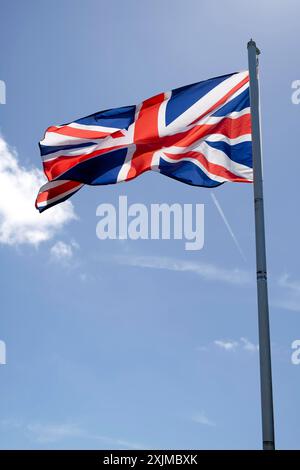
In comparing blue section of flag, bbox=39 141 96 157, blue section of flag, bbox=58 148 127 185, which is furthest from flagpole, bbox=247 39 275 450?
blue section of flag, bbox=39 141 96 157

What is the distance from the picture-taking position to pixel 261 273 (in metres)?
16.5

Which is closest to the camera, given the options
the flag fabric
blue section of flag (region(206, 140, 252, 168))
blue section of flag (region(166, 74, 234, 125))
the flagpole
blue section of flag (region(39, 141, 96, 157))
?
the flagpole

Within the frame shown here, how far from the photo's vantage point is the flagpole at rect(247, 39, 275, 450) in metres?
15.3

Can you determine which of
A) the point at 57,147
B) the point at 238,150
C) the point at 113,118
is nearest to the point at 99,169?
the point at 57,147

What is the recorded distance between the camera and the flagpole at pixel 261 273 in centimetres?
1530

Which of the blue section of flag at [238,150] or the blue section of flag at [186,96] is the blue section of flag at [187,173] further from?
the blue section of flag at [186,96]

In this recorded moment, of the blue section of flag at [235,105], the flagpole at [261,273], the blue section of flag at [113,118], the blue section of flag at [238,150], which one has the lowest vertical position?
the flagpole at [261,273]

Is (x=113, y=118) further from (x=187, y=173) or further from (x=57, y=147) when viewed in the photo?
(x=187, y=173)

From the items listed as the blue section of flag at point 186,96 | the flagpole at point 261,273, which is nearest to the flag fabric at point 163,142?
the blue section of flag at point 186,96

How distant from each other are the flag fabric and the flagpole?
91 cm

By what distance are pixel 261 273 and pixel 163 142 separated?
202 inches

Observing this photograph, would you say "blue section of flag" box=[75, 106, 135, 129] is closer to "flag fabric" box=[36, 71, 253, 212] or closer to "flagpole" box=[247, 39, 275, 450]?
"flag fabric" box=[36, 71, 253, 212]

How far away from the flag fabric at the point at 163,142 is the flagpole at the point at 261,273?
0.91 meters
